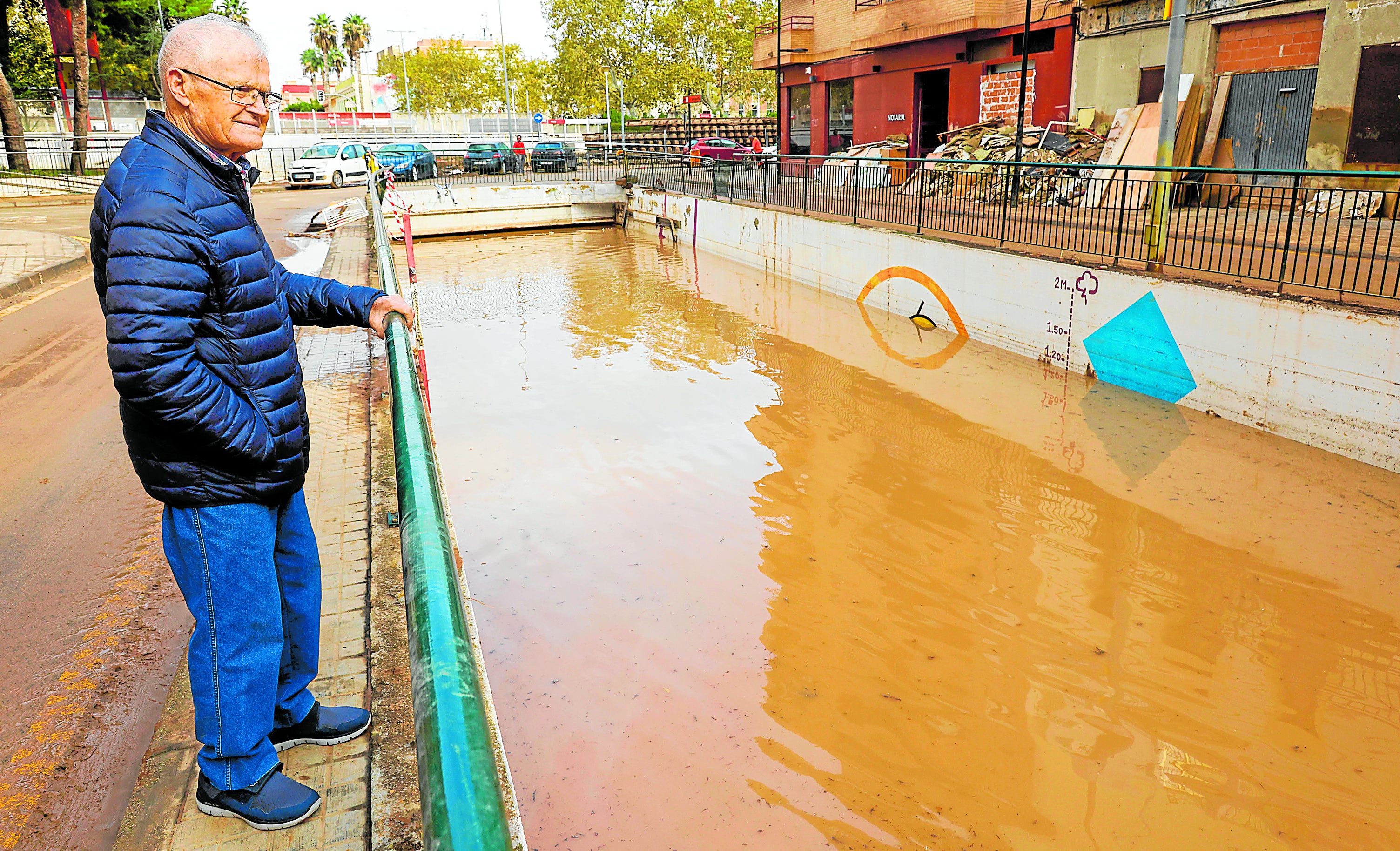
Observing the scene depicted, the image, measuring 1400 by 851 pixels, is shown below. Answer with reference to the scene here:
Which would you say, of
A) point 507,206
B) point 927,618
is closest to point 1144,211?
point 927,618

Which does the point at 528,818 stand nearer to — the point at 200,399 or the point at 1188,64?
the point at 200,399

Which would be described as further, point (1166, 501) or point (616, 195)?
point (616, 195)

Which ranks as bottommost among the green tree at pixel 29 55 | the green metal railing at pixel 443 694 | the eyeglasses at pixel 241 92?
the green metal railing at pixel 443 694

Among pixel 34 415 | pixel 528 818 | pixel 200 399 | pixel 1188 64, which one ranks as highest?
pixel 1188 64

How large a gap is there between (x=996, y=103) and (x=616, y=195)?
1144 centimetres

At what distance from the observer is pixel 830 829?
382 cm

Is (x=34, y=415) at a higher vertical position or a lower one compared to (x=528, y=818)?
higher

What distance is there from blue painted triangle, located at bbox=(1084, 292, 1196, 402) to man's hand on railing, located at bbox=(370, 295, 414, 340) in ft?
27.5

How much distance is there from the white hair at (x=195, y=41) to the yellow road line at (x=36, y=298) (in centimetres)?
1174

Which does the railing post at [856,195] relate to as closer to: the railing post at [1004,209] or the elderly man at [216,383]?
the railing post at [1004,209]

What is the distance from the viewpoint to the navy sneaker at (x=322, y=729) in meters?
2.94

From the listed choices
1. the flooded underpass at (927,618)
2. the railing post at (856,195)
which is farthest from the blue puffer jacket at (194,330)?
the railing post at (856,195)

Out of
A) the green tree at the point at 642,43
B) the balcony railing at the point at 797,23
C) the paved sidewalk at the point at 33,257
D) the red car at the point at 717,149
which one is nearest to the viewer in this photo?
the paved sidewalk at the point at 33,257

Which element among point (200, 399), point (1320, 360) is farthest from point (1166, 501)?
point (200, 399)
